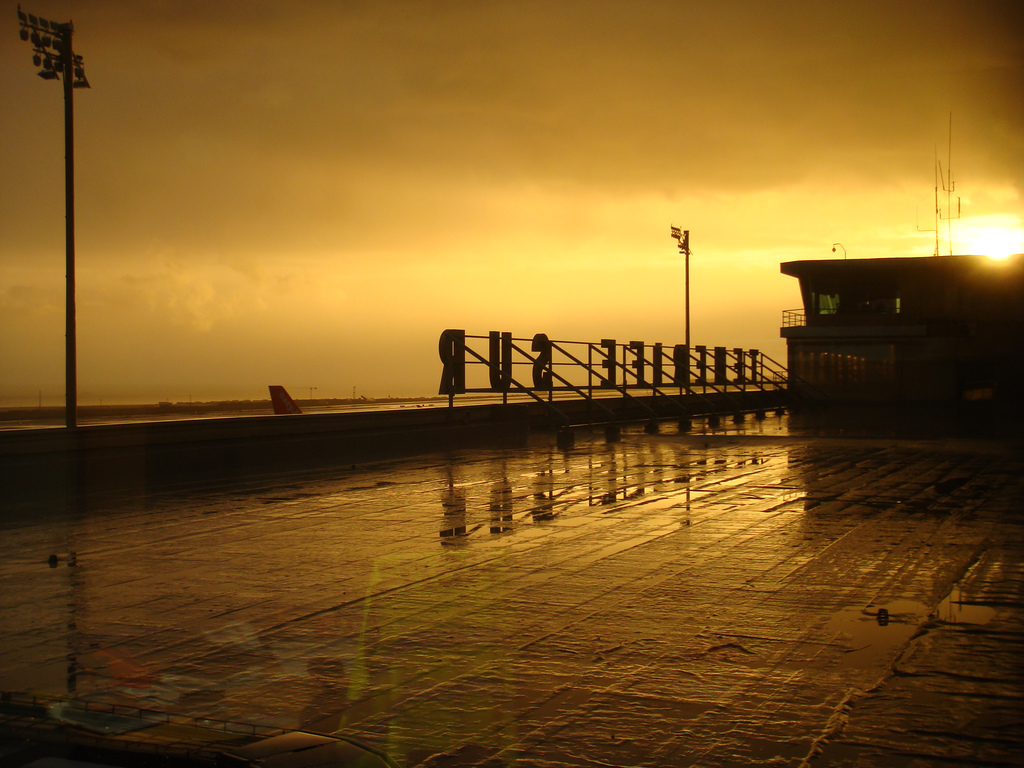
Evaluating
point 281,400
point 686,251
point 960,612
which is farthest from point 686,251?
point 960,612

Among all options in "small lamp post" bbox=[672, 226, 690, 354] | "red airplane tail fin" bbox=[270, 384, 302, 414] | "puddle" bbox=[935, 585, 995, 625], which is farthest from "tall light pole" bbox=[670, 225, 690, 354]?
"puddle" bbox=[935, 585, 995, 625]

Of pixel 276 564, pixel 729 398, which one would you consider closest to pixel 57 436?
pixel 276 564

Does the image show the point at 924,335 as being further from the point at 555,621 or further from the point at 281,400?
the point at 555,621

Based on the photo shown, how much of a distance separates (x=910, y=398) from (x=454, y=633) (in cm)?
4491

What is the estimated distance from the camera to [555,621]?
16.9 ft

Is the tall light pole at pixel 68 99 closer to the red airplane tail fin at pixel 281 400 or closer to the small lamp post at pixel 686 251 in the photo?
the red airplane tail fin at pixel 281 400

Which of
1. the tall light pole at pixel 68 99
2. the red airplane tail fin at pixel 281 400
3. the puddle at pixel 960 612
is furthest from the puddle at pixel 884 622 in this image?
the red airplane tail fin at pixel 281 400

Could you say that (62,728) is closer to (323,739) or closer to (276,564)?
(323,739)

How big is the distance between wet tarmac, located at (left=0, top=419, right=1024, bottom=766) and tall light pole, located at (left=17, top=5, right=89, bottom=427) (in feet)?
27.8

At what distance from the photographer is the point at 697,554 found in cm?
704

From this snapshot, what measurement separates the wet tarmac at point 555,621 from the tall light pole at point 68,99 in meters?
8.49

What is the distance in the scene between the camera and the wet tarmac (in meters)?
3.59

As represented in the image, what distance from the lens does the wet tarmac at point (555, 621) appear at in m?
3.59

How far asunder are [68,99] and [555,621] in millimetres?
17517
